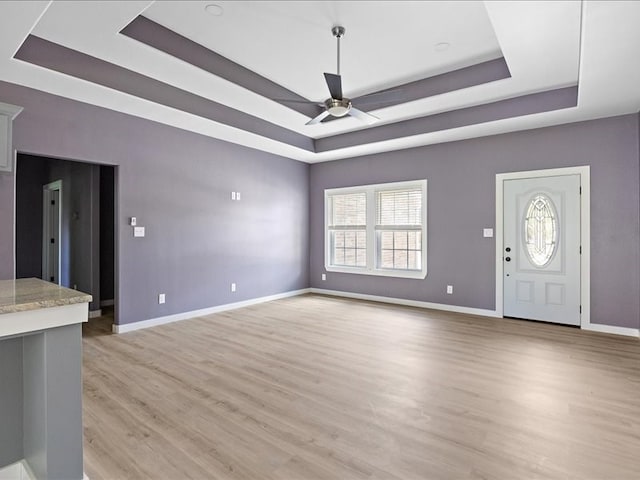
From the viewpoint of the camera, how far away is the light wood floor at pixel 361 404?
72.4 inches

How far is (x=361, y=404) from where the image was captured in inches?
97.9

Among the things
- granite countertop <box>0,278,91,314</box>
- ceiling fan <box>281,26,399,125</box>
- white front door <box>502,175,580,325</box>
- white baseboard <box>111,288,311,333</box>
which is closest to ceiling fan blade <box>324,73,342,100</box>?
ceiling fan <box>281,26,399,125</box>

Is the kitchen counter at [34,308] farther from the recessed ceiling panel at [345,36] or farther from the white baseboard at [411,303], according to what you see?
the white baseboard at [411,303]

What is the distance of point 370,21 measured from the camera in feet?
10.3

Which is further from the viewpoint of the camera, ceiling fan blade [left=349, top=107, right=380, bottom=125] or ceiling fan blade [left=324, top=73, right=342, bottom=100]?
ceiling fan blade [left=349, top=107, right=380, bottom=125]

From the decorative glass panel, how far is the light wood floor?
1.03 meters

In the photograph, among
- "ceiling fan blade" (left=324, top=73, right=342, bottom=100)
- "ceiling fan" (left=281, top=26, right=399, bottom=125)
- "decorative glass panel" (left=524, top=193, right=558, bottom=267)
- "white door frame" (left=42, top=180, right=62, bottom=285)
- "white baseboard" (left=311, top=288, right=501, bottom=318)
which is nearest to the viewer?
"ceiling fan blade" (left=324, top=73, right=342, bottom=100)

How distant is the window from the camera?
5.90 m

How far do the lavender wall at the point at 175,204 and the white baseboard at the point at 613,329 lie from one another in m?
4.72

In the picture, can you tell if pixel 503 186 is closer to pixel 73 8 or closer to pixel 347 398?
pixel 347 398

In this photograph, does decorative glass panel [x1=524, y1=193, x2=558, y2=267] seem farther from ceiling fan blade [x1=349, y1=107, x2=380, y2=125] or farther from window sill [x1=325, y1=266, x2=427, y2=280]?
ceiling fan blade [x1=349, y1=107, x2=380, y2=125]

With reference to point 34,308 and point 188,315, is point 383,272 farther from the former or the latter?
point 34,308

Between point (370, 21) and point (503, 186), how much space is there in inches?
123

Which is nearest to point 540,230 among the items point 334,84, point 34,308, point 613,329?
point 613,329
